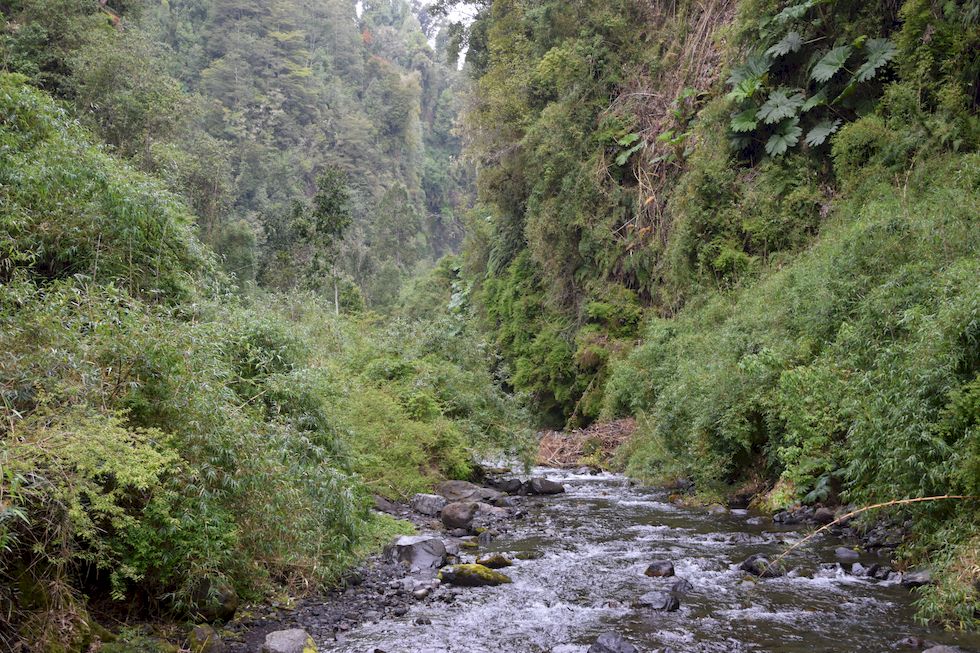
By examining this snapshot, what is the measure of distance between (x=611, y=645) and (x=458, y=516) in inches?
196

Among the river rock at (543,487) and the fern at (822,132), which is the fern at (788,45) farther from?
the river rock at (543,487)

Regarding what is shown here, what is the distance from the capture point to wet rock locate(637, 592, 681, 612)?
20.1 ft

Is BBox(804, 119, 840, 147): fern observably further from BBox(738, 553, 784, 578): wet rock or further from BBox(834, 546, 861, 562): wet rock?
BBox(738, 553, 784, 578): wet rock

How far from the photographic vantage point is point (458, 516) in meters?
9.98

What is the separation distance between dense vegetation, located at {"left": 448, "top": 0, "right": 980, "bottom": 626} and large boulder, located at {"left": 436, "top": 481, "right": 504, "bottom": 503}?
10.3 feet

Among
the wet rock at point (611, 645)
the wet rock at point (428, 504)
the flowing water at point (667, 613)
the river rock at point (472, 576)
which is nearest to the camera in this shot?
the wet rock at point (611, 645)

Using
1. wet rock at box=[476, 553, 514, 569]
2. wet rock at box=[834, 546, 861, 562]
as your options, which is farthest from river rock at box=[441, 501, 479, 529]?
wet rock at box=[834, 546, 861, 562]

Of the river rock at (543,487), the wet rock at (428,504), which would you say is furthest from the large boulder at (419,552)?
the river rock at (543,487)

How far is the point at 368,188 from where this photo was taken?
59.8 metres

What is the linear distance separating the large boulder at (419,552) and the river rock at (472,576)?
49 centimetres

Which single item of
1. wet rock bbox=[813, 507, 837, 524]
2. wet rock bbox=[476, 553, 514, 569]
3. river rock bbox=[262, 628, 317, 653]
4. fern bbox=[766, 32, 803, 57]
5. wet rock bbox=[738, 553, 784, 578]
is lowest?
wet rock bbox=[476, 553, 514, 569]

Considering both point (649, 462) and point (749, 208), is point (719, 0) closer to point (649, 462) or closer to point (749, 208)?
point (749, 208)

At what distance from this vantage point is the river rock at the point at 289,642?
496 cm

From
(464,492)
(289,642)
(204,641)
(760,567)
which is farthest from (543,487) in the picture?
(204,641)
